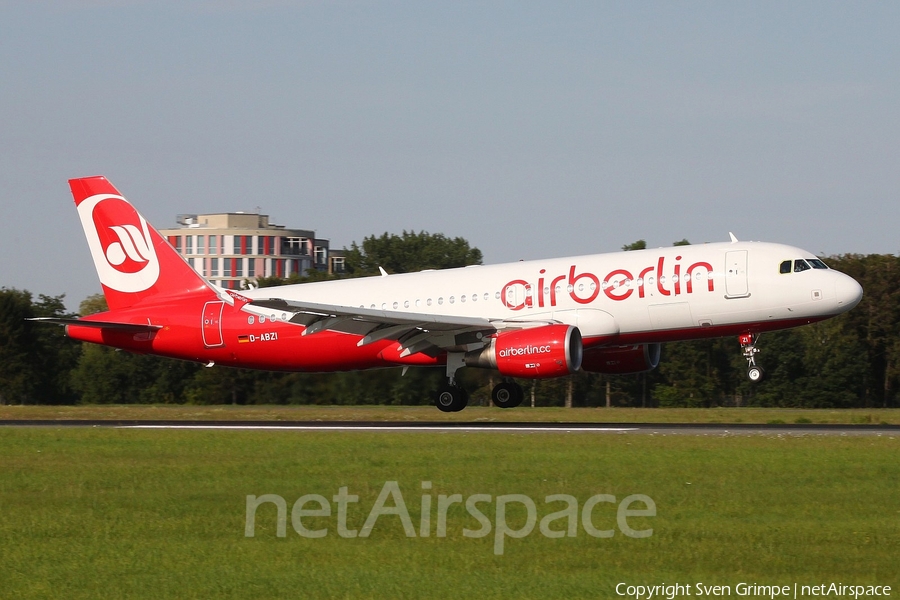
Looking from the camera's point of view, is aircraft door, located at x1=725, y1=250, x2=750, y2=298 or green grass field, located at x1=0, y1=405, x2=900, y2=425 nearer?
aircraft door, located at x1=725, y1=250, x2=750, y2=298

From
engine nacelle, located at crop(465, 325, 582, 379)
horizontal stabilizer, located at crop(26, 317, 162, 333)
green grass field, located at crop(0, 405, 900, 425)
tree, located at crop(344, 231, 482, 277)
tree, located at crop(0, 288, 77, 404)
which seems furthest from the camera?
tree, located at crop(344, 231, 482, 277)

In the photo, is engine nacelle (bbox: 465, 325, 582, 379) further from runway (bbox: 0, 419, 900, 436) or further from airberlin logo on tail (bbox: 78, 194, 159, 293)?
airberlin logo on tail (bbox: 78, 194, 159, 293)

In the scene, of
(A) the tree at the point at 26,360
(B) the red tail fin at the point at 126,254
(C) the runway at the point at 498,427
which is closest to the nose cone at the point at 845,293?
(C) the runway at the point at 498,427

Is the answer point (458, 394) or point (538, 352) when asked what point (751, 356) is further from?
point (458, 394)

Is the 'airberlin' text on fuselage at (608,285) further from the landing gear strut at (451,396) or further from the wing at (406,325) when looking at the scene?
the landing gear strut at (451,396)

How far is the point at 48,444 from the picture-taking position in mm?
22391

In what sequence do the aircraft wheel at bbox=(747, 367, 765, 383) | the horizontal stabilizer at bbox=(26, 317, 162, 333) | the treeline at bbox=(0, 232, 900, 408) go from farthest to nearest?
the treeline at bbox=(0, 232, 900, 408) < the horizontal stabilizer at bbox=(26, 317, 162, 333) < the aircraft wheel at bbox=(747, 367, 765, 383)

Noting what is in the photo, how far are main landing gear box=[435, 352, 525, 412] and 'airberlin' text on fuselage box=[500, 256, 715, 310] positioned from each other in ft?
6.94

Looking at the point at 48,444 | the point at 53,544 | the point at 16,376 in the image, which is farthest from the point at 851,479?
the point at 16,376

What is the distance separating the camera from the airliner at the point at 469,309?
28.6 meters

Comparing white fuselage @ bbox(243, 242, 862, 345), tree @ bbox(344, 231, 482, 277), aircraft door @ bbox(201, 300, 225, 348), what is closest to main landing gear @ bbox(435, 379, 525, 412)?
white fuselage @ bbox(243, 242, 862, 345)

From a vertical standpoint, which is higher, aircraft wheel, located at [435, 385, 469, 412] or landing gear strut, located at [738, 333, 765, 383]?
landing gear strut, located at [738, 333, 765, 383]

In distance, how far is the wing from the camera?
1132 inches

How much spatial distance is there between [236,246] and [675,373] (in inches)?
4258
